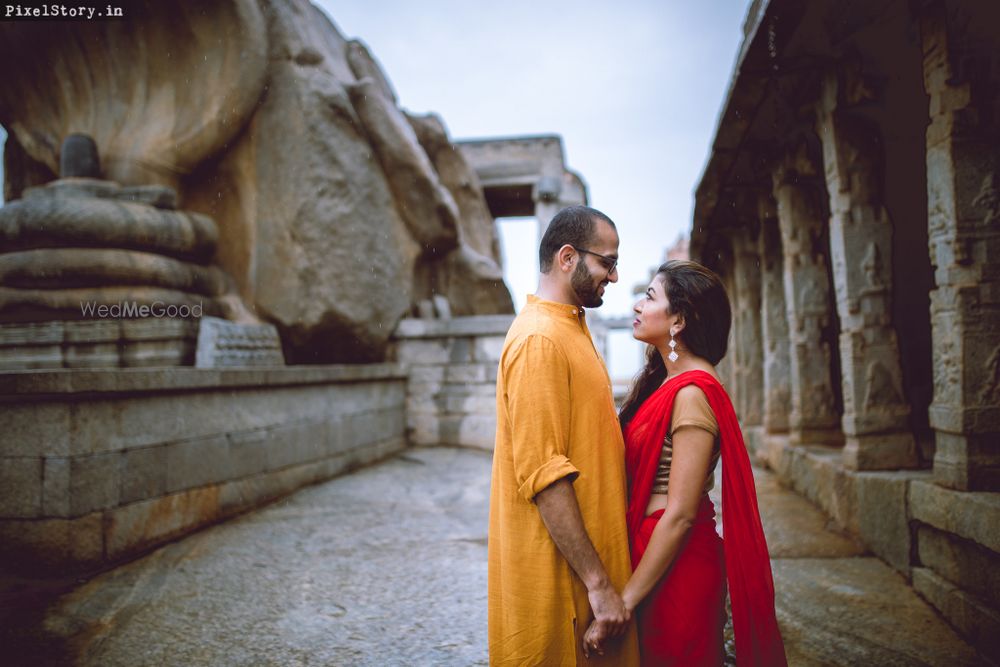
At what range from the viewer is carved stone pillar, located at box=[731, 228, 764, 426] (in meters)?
7.89

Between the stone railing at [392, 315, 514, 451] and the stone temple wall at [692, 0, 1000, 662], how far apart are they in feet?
9.92

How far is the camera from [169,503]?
3.85 metres

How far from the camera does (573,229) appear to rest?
5.69 ft

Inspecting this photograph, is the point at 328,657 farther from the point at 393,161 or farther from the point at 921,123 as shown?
the point at 393,161

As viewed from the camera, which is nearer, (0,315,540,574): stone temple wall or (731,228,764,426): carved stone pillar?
(0,315,540,574): stone temple wall

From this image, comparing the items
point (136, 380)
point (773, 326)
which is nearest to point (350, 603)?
point (136, 380)

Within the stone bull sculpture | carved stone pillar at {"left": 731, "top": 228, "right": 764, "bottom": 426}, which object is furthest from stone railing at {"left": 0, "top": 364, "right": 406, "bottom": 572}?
carved stone pillar at {"left": 731, "top": 228, "right": 764, "bottom": 426}

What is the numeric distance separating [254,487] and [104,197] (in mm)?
2851

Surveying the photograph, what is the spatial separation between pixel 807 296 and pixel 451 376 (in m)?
4.01

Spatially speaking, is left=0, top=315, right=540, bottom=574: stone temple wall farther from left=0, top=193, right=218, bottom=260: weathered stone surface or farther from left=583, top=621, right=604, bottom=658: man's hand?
left=583, top=621, right=604, bottom=658: man's hand

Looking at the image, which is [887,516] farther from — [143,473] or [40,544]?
[40,544]

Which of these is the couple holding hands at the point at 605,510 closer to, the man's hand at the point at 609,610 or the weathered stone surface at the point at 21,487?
the man's hand at the point at 609,610

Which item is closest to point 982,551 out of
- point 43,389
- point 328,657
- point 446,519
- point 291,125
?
point 328,657

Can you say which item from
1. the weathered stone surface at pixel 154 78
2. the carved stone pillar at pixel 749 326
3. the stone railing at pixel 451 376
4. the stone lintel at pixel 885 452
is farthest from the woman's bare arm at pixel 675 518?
the carved stone pillar at pixel 749 326
